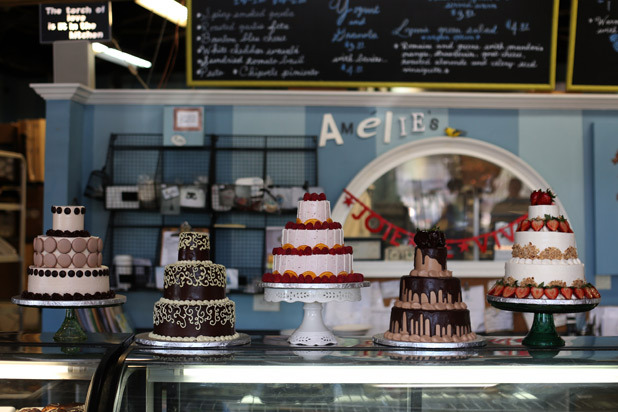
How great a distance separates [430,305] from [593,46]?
3.26 meters

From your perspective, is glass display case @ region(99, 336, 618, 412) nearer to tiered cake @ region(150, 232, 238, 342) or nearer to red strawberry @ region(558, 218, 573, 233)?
tiered cake @ region(150, 232, 238, 342)

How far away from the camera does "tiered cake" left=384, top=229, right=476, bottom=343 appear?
2.55 metres

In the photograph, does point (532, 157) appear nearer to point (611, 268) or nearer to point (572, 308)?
point (611, 268)

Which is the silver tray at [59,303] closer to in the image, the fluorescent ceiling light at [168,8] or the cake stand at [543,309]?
the cake stand at [543,309]

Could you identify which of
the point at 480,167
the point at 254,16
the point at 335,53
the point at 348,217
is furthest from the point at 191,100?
the point at 480,167

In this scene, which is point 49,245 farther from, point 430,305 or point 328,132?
point 328,132

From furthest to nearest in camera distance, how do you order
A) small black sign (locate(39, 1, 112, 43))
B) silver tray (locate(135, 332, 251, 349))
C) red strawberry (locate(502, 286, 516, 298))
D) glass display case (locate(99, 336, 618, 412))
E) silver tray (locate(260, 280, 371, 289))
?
1. small black sign (locate(39, 1, 112, 43))
2. red strawberry (locate(502, 286, 516, 298))
3. silver tray (locate(260, 280, 371, 289))
4. silver tray (locate(135, 332, 251, 349))
5. glass display case (locate(99, 336, 618, 412))

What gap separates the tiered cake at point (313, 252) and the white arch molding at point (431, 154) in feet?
7.30

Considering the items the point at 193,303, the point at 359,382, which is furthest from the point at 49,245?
the point at 359,382

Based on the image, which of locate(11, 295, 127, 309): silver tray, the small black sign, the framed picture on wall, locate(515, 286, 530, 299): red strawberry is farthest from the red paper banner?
locate(11, 295, 127, 309): silver tray

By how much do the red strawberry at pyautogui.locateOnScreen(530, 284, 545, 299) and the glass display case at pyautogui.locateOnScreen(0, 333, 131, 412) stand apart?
1532mm

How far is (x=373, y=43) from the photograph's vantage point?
4918mm

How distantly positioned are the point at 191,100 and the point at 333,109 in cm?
104

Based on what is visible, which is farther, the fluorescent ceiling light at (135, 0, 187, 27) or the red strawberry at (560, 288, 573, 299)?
the fluorescent ceiling light at (135, 0, 187, 27)
